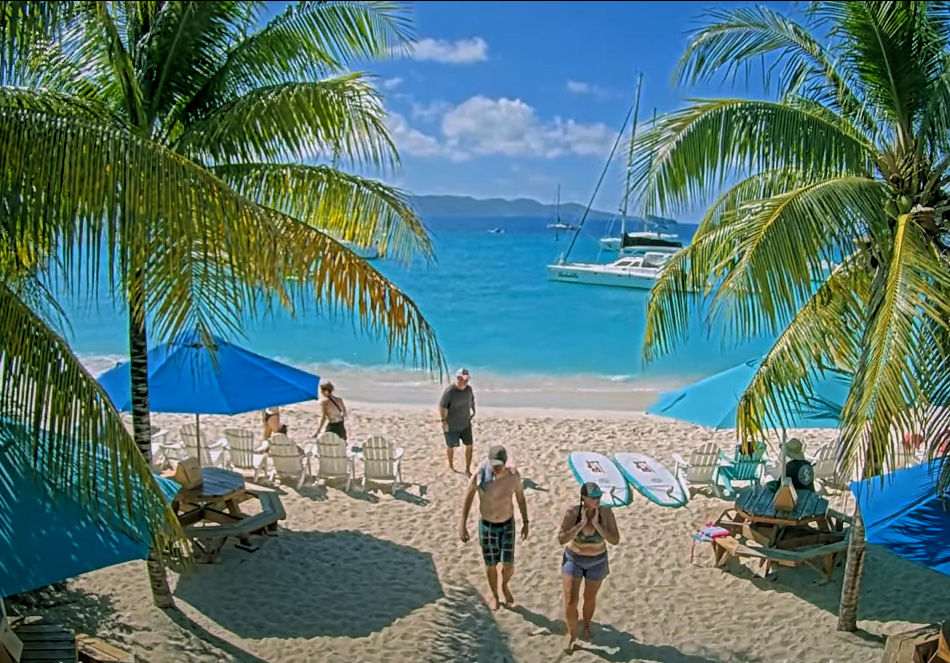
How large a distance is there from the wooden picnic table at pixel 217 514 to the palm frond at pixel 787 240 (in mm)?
4568

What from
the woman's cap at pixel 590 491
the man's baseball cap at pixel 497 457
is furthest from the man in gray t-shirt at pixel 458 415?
the woman's cap at pixel 590 491

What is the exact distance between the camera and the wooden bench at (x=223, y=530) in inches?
280

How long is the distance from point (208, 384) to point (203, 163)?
10.2 ft

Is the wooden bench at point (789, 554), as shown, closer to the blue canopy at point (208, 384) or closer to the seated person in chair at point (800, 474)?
the seated person in chair at point (800, 474)

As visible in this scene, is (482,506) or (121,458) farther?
(482,506)

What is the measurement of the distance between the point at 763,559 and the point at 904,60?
4.29 meters

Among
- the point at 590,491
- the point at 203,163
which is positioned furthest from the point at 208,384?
the point at 590,491

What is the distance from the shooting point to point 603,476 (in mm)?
9352

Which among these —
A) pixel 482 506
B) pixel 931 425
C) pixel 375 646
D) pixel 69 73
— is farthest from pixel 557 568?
pixel 69 73

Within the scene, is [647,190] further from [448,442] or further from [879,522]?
[448,442]

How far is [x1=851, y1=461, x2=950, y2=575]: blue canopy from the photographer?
4781 mm

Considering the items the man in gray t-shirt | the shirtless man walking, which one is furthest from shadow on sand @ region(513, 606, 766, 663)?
the man in gray t-shirt

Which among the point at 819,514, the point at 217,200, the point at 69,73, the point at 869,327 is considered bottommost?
the point at 819,514

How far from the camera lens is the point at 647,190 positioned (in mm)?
5258
